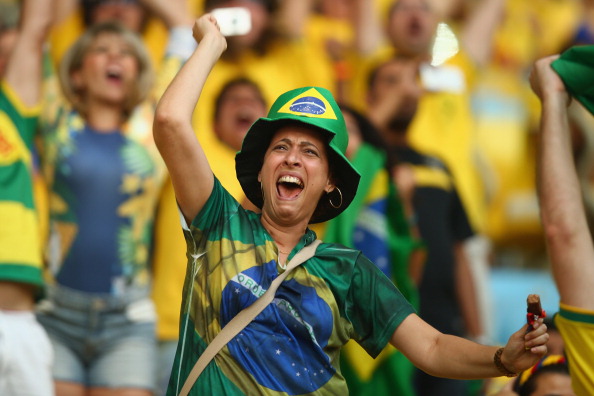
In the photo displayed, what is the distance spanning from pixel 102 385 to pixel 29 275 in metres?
0.66

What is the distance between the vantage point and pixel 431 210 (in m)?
6.27

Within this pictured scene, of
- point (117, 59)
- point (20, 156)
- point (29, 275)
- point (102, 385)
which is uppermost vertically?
point (117, 59)

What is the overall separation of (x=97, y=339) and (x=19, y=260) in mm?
575

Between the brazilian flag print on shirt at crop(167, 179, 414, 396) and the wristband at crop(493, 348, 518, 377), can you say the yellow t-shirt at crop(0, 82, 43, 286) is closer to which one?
the brazilian flag print on shirt at crop(167, 179, 414, 396)

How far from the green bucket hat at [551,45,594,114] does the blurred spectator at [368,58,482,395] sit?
80.7 inches

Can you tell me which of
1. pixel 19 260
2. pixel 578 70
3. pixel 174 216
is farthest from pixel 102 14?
pixel 578 70

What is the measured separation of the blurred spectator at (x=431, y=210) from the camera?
6105 millimetres

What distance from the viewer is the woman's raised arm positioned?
118 inches

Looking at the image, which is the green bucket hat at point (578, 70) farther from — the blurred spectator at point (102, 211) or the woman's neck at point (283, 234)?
the blurred spectator at point (102, 211)

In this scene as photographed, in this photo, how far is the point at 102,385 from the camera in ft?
16.4

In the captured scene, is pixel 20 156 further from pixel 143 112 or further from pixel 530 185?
pixel 530 185

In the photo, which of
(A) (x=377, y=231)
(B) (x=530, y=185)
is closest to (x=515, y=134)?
(B) (x=530, y=185)

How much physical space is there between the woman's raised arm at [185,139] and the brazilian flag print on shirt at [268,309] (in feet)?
0.16

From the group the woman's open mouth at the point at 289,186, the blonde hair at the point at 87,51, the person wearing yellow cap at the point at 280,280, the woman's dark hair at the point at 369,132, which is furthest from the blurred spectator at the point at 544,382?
the blonde hair at the point at 87,51
